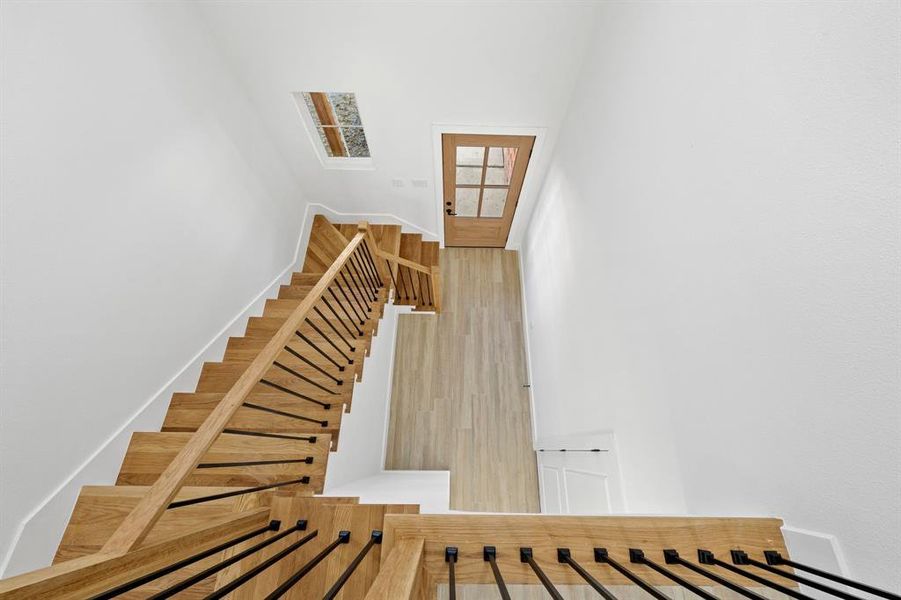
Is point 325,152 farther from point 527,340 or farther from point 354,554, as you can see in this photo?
point 354,554

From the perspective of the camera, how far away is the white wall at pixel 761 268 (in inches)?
27.7

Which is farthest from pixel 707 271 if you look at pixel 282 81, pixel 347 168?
pixel 347 168

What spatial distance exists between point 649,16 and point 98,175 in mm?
2872

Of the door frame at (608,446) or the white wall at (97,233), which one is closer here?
the white wall at (97,233)

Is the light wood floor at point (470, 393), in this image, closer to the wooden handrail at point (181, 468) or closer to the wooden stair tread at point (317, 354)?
the wooden stair tread at point (317, 354)

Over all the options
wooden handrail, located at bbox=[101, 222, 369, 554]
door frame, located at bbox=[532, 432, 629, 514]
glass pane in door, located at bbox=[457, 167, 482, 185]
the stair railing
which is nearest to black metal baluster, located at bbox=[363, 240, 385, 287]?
the stair railing

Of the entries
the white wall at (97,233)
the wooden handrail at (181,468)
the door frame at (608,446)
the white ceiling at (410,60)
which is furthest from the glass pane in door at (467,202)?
the wooden handrail at (181,468)

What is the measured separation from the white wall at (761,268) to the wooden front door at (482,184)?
1.87 meters

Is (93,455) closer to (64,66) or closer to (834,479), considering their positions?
(64,66)

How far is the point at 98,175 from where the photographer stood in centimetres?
183

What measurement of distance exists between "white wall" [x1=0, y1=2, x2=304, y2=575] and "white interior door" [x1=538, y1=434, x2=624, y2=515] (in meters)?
2.71

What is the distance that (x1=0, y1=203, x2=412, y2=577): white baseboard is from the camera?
1533 millimetres

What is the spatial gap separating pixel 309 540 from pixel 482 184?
381 centimetres

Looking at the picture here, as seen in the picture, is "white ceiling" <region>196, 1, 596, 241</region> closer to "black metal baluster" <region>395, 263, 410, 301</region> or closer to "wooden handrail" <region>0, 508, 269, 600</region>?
"black metal baluster" <region>395, 263, 410, 301</region>
